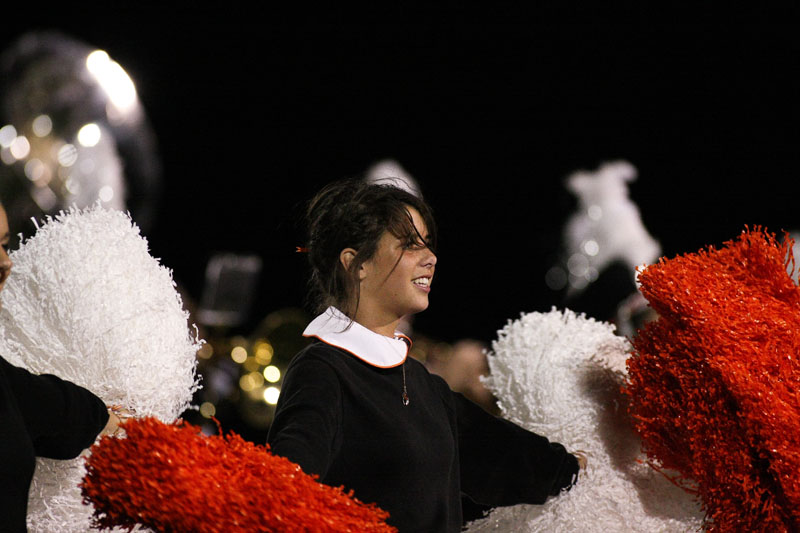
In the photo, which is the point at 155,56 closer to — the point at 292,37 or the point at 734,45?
the point at 292,37

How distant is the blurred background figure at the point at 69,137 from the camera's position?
42.4 inches

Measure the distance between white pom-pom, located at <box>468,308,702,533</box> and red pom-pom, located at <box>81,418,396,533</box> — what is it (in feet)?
1.79

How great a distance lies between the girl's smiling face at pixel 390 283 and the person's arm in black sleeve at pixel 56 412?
1.19 ft

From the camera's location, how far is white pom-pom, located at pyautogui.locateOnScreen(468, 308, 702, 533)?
1235mm

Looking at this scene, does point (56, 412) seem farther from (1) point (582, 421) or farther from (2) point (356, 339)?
(1) point (582, 421)

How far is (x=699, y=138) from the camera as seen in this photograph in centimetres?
254

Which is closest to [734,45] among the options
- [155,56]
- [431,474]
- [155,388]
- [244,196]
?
[244,196]

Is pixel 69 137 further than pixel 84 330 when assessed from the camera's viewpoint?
Yes

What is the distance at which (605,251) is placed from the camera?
209 cm

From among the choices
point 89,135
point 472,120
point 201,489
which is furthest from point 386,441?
point 472,120

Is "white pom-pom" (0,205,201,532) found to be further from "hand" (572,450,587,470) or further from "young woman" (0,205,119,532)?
"hand" (572,450,587,470)

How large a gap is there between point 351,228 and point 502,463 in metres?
0.42

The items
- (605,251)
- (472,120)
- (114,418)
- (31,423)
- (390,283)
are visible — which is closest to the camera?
(31,423)

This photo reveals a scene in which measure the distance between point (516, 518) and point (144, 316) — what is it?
0.65 m
